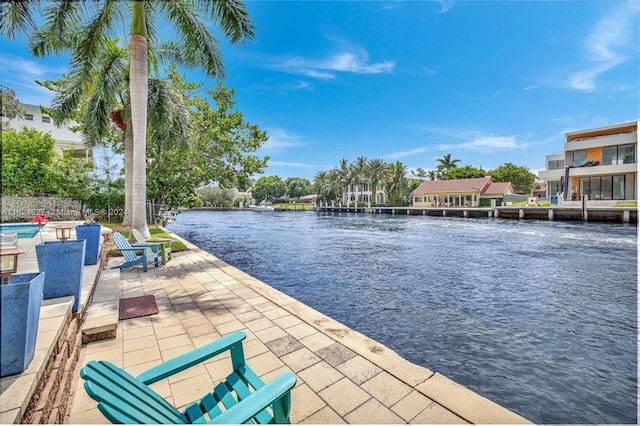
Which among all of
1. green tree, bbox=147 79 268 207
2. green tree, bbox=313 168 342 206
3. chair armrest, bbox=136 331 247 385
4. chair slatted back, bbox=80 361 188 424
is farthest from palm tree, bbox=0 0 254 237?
green tree, bbox=313 168 342 206

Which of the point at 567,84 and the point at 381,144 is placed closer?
the point at 567,84

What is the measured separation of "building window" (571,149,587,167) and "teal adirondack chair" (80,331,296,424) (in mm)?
41750

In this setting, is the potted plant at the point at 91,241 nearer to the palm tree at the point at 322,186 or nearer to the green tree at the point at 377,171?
the green tree at the point at 377,171

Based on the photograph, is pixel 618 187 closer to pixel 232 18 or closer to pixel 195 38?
pixel 232 18

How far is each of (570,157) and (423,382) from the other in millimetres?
41402

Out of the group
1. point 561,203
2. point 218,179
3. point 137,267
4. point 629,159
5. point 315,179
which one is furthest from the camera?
point 315,179

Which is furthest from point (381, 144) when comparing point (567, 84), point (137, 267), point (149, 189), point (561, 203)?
point (137, 267)

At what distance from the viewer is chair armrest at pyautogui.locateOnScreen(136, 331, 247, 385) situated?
1681mm

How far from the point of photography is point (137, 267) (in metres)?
7.59

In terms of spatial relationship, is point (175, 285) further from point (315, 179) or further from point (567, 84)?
point (315, 179)

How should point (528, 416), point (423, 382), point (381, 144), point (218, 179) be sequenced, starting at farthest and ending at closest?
point (381, 144) < point (218, 179) < point (528, 416) < point (423, 382)

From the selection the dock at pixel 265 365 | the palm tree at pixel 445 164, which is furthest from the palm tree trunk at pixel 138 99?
the palm tree at pixel 445 164

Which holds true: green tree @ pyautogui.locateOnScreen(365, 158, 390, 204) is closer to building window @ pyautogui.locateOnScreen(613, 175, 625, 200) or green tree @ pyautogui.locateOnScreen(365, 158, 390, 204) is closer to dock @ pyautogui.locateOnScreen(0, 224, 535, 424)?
building window @ pyautogui.locateOnScreen(613, 175, 625, 200)

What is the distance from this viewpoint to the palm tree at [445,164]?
65.6 metres
